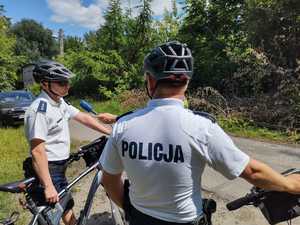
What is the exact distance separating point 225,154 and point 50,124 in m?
1.96

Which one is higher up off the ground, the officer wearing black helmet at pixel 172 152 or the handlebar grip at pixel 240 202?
the officer wearing black helmet at pixel 172 152

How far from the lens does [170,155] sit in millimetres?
1926

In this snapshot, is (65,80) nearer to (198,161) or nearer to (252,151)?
(198,161)

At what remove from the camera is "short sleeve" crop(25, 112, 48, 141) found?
10.8ft

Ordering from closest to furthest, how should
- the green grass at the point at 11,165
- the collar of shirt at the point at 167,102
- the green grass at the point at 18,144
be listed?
the collar of shirt at the point at 167,102, the green grass at the point at 11,165, the green grass at the point at 18,144

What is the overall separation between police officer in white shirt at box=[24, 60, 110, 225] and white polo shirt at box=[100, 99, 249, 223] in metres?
1.34

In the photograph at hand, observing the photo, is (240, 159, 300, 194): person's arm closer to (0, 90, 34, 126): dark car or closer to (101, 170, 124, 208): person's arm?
(101, 170, 124, 208): person's arm

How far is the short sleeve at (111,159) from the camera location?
2.11 meters

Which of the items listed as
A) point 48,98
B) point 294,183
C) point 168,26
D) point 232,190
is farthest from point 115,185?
point 168,26

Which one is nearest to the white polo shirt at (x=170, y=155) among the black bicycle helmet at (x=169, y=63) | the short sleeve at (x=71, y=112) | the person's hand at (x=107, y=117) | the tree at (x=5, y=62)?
the black bicycle helmet at (x=169, y=63)

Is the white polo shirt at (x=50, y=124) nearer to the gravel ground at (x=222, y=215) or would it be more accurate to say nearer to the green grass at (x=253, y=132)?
the gravel ground at (x=222, y=215)

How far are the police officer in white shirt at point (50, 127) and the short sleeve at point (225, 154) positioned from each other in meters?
1.79

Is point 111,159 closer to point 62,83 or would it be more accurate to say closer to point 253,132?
point 62,83

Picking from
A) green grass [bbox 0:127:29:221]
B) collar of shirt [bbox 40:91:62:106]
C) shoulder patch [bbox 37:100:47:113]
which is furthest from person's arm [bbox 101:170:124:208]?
green grass [bbox 0:127:29:221]
